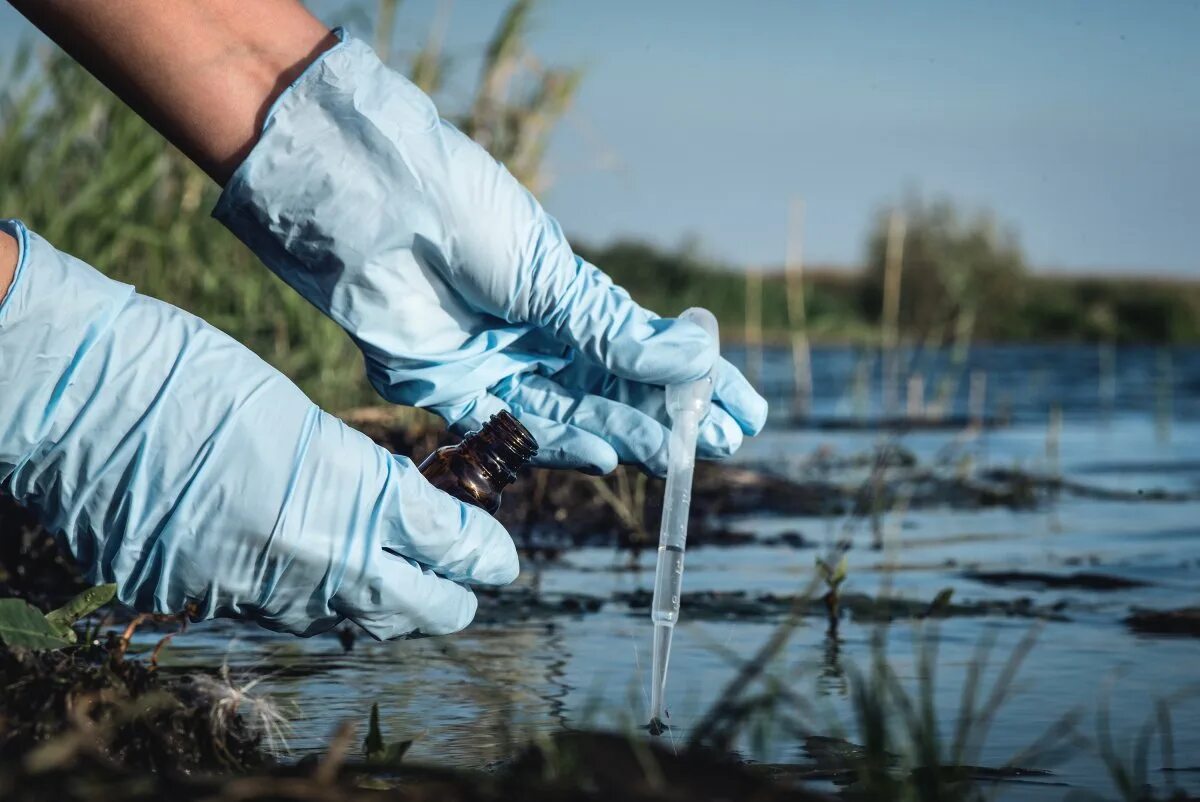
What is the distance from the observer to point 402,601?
244cm

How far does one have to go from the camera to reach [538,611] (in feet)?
12.0

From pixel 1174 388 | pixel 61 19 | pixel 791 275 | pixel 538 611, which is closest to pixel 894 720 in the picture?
pixel 538 611

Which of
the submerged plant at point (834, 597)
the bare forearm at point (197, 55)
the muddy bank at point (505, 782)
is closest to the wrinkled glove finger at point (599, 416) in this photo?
the bare forearm at point (197, 55)

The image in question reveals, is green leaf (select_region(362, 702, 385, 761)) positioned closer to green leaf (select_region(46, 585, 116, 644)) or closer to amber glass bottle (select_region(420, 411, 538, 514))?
green leaf (select_region(46, 585, 116, 644))

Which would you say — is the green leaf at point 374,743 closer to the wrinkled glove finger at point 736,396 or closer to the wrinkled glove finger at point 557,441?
the wrinkled glove finger at point 557,441

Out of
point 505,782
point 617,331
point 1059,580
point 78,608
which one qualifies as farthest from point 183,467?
point 1059,580

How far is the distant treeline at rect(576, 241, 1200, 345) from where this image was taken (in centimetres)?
2880

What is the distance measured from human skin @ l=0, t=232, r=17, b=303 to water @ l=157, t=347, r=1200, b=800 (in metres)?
0.69

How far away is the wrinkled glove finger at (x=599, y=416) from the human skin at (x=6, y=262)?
0.93 metres

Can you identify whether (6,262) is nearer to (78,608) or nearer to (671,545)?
(78,608)

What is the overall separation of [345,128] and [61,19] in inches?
19.6

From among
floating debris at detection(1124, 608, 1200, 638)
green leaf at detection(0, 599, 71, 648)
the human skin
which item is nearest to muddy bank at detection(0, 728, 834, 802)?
green leaf at detection(0, 599, 71, 648)

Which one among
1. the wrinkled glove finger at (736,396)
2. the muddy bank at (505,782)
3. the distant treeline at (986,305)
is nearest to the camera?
the muddy bank at (505,782)

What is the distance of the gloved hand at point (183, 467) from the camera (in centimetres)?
224
